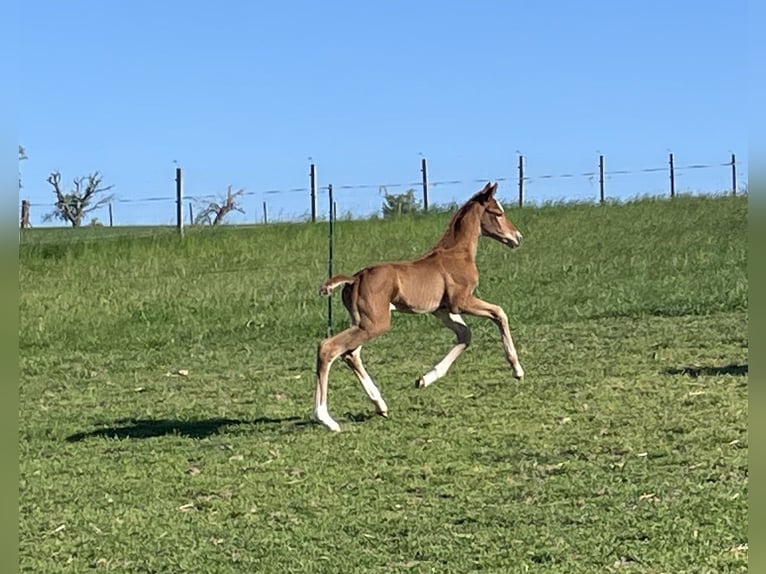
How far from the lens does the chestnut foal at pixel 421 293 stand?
7.87 meters

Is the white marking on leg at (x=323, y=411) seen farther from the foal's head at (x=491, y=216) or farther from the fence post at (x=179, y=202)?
the fence post at (x=179, y=202)

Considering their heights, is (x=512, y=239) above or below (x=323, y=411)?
above

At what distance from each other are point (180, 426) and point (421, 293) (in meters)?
2.26

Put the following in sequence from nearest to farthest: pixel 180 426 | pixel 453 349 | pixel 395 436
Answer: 1. pixel 395 436
2. pixel 180 426
3. pixel 453 349

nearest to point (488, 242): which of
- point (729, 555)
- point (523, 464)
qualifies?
point (523, 464)

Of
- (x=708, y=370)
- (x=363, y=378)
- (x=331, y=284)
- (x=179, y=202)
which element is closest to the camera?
(x=331, y=284)

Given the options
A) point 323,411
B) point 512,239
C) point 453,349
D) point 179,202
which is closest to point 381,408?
point 323,411

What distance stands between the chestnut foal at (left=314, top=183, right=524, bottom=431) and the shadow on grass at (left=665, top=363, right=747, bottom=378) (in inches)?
67.7

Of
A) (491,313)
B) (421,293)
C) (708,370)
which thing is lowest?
(708,370)

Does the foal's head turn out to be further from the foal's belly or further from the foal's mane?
the foal's belly

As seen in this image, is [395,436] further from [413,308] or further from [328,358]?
[413,308]

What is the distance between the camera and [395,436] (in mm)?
7492

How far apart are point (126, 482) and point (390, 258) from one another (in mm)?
14459

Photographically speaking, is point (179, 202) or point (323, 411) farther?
point (179, 202)
